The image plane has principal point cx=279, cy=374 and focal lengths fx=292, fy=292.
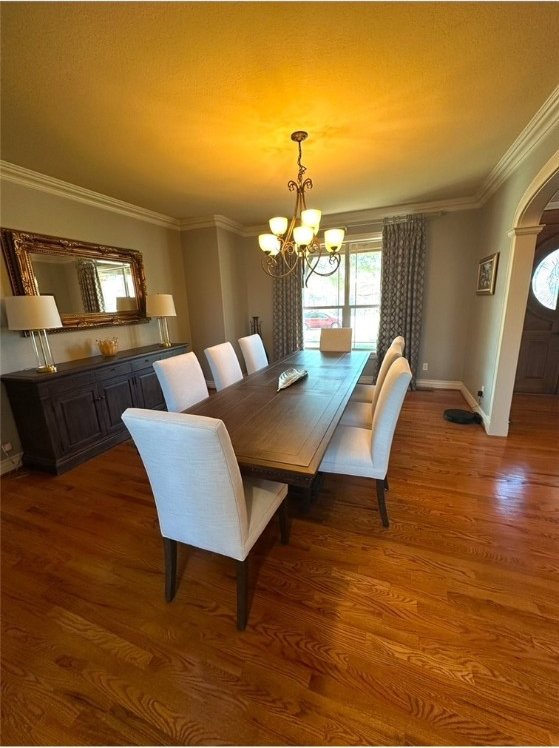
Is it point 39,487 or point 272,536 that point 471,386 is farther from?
point 39,487

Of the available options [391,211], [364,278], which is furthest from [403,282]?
[391,211]

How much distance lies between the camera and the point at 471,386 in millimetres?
3754

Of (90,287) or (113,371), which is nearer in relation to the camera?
(113,371)

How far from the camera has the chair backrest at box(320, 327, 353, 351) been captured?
3.72 meters

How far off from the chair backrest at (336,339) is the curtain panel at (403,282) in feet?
2.69

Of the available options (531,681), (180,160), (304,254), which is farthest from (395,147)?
(531,681)

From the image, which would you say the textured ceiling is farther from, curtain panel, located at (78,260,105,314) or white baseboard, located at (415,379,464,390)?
white baseboard, located at (415,379,464,390)

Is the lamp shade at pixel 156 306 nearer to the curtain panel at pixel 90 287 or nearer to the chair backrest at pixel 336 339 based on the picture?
the curtain panel at pixel 90 287

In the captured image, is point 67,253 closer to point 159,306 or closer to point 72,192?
point 72,192

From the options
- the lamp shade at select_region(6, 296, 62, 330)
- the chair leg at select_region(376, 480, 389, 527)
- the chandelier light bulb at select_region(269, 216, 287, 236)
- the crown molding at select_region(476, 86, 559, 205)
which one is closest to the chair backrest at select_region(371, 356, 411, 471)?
the chair leg at select_region(376, 480, 389, 527)

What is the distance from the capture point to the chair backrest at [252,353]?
3.10m

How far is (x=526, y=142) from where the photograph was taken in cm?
227

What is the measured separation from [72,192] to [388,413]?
3.63m

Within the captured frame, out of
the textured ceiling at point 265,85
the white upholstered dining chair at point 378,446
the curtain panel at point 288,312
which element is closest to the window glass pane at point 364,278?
the curtain panel at point 288,312
